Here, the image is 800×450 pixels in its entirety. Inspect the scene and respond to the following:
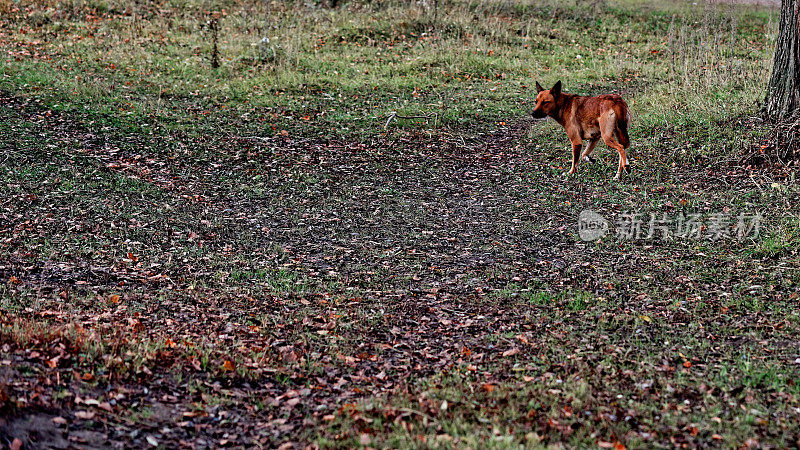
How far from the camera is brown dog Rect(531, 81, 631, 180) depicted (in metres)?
9.20

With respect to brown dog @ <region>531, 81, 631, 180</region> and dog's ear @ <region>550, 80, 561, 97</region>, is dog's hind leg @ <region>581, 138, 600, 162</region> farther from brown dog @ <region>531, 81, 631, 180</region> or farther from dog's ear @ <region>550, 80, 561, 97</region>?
dog's ear @ <region>550, 80, 561, 97</region>

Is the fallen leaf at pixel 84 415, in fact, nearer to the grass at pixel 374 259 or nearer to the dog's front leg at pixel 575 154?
the grass at pixel 374 259

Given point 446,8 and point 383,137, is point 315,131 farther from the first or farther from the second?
point 446,8

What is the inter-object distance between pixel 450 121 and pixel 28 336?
347 inches

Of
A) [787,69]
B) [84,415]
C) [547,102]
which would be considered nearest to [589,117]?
[547,102]

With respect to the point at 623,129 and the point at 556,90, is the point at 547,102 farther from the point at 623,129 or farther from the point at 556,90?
the point at 623,129

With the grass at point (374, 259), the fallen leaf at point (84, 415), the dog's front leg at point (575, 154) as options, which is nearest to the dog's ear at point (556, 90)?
the dog's front leg at point (575, 154)

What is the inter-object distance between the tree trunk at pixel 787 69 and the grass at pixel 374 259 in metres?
0.46

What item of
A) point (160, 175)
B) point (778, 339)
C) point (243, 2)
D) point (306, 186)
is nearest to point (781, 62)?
point (778, 339)

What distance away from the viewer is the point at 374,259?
7.27 meters

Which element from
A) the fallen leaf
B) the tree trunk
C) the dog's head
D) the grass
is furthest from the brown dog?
the fallen leaf

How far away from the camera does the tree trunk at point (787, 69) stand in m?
9.09

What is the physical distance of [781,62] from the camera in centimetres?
928

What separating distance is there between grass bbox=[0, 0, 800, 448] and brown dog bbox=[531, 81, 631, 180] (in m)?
0.47
